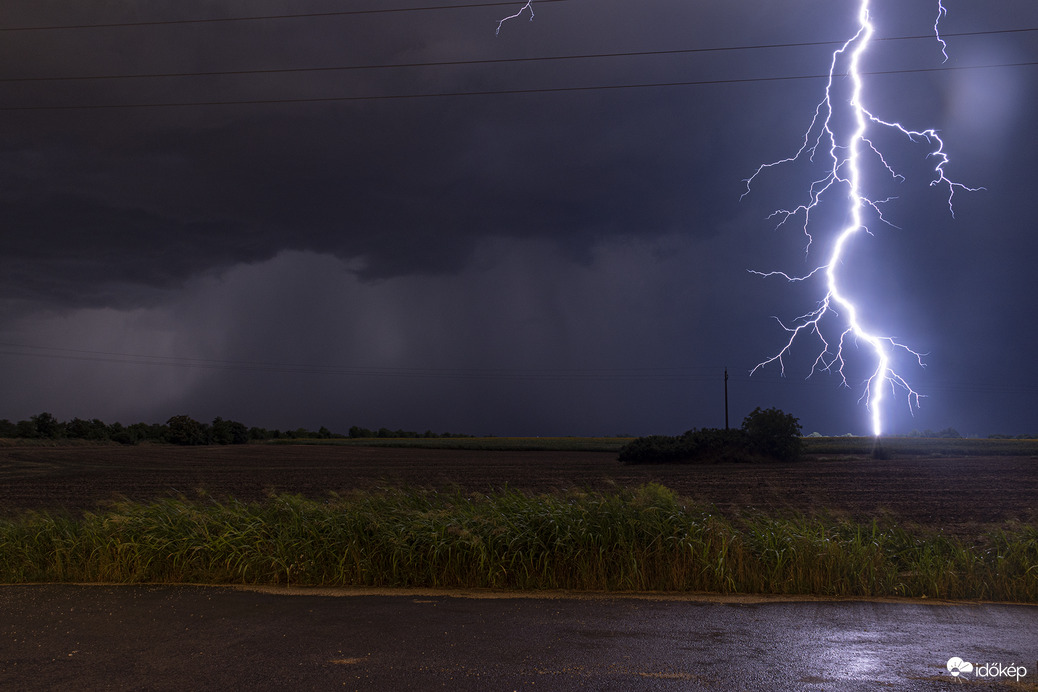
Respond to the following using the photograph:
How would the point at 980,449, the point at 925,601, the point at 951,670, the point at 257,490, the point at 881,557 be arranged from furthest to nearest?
the point at 980,449
the point at 257,490
the point at 881,557
the point at 925,601
the point at 951,670

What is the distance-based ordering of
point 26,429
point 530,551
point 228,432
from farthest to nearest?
point 228,432 < point 26,429 < point 530,551

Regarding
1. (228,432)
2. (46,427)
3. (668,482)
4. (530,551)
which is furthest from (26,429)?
(530,551)

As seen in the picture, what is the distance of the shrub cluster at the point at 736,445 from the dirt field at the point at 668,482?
2.11 m

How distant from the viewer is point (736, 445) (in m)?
44.4

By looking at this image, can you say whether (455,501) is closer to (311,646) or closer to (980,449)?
(311,646)

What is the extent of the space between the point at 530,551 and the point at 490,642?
2158mm

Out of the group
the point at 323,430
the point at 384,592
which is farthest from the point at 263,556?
the point at 323,430

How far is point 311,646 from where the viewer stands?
488cm

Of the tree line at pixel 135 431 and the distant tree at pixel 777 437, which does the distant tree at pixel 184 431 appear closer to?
the tree line at pixel 135 431

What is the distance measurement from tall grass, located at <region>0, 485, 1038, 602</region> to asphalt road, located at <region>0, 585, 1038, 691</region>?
0.53 m

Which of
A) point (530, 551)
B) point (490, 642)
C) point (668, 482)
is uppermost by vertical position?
point (530, 551)

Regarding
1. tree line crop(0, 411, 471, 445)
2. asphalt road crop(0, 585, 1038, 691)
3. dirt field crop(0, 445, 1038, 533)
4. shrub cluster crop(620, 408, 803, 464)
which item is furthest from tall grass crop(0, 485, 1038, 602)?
tree line crop(0, 411, 471, 445)

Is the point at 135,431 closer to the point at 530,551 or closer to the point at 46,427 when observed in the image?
the point at 46,427

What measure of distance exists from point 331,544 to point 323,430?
9991 cm
